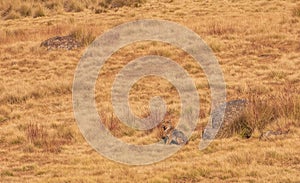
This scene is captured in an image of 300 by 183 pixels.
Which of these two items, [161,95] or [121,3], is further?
[121,3]

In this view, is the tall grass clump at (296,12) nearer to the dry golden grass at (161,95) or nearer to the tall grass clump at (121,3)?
the dry golden grass at (161,95)

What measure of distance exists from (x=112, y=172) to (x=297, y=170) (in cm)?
289

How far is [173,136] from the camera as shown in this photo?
9562 mm

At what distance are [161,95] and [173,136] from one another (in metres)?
3.23

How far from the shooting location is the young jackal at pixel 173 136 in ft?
31.1

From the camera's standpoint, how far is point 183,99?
12172 millimetres

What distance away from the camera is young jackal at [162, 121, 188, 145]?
9469 millimetres

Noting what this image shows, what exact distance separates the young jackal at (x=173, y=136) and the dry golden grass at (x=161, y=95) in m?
0.21

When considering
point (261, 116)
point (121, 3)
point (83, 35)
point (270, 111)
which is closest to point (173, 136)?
point (261, 116)

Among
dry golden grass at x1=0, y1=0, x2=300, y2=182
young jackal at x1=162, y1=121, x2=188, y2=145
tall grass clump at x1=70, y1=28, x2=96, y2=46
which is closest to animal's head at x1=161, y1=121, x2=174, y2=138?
young jackal at x1=162, y1=121, x2=188, y2=145

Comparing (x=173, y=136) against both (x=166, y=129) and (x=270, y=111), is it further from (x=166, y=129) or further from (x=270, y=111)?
(x=270, y=111)

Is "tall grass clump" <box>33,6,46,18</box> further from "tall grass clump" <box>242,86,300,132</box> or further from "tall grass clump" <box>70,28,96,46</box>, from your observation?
"tall grass clump" <box>242,86,300,132</box>

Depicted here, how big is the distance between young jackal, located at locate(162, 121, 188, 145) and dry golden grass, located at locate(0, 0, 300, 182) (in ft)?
0.70

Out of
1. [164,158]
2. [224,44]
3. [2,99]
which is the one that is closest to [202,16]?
[224,44]
